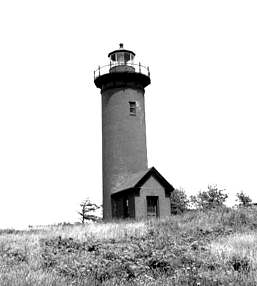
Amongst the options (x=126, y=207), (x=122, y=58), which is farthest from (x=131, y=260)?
(x=122, y=58)

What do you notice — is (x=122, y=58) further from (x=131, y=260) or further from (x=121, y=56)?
(x=131, y=260)

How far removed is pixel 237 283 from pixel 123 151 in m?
20.9

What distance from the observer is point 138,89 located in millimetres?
29453

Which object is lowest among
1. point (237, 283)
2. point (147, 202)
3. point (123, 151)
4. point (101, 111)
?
point (237, 283)

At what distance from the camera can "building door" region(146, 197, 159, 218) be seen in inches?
1011

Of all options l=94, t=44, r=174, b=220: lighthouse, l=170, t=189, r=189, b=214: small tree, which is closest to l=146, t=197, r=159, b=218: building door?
l=94, t=44, r=174, b=220: lighthouse

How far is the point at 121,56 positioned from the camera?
2998 centimetres

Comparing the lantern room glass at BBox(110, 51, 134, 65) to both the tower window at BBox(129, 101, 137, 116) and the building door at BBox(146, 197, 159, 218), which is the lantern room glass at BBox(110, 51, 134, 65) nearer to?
the tower window at BBox(129, 101, 137, 116)

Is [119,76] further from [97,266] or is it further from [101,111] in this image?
[97,266]

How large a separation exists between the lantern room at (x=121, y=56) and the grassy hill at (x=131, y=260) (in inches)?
638

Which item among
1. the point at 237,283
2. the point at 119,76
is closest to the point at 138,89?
the point at 119,76

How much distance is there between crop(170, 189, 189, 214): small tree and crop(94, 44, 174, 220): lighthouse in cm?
1731

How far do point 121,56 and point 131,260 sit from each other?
72.3ft

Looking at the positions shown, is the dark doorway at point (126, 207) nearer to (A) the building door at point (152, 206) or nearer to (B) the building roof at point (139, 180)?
(B) the building roof at point (139, 180)
